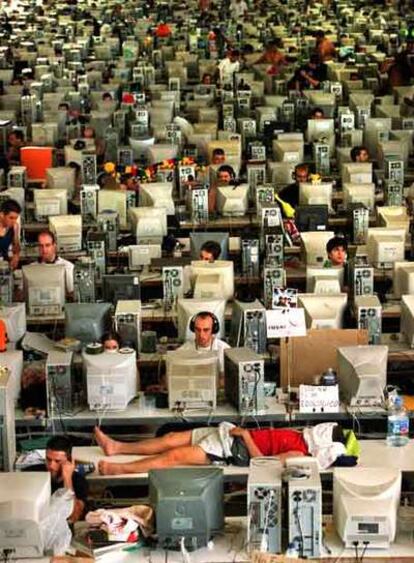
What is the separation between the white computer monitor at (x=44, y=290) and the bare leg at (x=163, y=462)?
261cm

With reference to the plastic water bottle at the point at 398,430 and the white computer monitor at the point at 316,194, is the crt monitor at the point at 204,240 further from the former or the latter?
the plastic water bottle at the point at 398,430

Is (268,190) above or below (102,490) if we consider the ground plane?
above

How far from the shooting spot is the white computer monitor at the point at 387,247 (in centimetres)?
1112

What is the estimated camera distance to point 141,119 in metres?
16.8

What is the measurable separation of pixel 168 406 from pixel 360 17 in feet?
64.6

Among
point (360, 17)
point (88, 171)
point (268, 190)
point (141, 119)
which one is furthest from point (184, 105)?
point (360, 17)

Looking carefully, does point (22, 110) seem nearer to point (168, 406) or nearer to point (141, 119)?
point (141, 119)

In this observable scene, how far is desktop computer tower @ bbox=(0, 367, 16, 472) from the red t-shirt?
124cm

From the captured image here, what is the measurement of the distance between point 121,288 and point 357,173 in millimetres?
3747

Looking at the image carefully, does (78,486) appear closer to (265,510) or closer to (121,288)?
(265,510)

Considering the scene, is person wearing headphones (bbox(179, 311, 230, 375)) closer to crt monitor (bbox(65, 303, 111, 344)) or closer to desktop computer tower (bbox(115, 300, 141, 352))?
desktop computer tower (bbox(115, 300, 141, 352))

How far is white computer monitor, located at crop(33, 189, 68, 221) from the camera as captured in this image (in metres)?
12.7

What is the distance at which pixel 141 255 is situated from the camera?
37.6ft

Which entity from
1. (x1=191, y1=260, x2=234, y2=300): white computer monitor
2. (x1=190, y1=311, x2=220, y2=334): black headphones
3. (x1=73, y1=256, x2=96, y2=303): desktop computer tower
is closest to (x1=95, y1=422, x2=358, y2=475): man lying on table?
(x1=190, y1=311, x2=220, y2=334): black headphones
